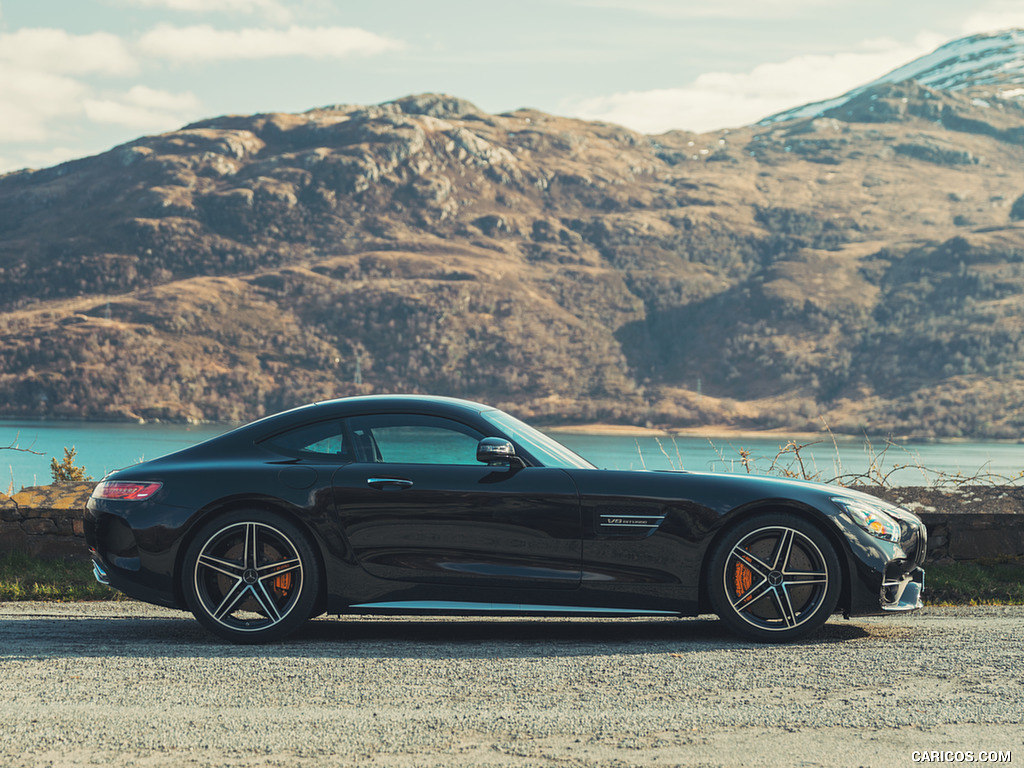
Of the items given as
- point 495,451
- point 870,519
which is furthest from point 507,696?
point 870,519

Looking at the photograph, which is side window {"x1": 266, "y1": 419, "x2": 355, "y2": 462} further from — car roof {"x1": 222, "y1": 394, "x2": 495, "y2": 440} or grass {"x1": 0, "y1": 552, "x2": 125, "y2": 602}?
grass {"x1": 0, "y1": 552, "x2": 125, "y2": 602}

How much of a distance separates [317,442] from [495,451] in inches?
40.9

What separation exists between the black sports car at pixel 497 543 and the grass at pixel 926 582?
1676 millimetres

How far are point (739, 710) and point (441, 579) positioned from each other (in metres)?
1.88

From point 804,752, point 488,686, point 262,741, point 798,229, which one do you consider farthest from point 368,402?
point 798,229

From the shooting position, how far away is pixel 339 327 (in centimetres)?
15525

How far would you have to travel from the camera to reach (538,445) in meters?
5.92

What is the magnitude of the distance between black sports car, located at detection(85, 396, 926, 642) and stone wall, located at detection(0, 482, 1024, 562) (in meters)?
2.21

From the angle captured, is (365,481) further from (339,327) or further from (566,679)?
(339,327)

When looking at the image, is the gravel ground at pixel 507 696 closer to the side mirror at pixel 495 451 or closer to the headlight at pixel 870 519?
the headlight at pixel 870 519

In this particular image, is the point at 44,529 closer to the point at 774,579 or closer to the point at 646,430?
the point at 774,579

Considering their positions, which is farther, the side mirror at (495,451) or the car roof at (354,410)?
the car roof at (354,410)

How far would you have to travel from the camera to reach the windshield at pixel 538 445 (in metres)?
5.78

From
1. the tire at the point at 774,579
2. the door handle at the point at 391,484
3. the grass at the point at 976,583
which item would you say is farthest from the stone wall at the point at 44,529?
the grass at the point at 976,583
